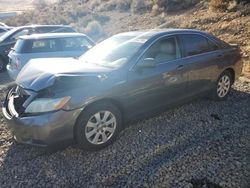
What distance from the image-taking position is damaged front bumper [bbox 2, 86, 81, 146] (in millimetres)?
4484

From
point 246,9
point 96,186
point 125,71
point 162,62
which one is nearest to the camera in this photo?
point 96,186

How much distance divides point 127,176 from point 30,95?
1.79 meters

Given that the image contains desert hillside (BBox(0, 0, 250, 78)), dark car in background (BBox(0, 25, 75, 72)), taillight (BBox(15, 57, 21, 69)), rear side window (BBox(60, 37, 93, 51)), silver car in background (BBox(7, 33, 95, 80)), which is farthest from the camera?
desert hillside (BBox(0, 0, 250, 78))

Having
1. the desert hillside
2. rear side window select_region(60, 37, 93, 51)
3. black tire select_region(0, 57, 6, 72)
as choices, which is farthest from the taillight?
the desert hillside

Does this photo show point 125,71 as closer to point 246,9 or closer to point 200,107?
point 200,107

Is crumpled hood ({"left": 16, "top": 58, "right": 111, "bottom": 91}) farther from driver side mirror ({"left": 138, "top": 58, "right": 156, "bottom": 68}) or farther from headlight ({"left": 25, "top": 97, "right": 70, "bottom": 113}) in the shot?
driver side mirror ({"left": 138, "top": 58, "right": 156, "bottom": 68})

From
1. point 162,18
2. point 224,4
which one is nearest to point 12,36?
point 224,4

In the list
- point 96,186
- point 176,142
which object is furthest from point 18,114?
point 176,142

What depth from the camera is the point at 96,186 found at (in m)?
4.19

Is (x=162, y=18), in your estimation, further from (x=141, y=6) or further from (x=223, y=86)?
(x=223, y=86)

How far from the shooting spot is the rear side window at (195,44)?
6.15 m

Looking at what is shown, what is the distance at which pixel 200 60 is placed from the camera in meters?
6.34

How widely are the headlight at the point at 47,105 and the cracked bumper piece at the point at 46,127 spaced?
0.24 ft

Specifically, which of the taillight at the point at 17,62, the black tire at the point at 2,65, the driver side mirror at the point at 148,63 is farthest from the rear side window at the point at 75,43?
the driver side mirror at the point at 148,63
